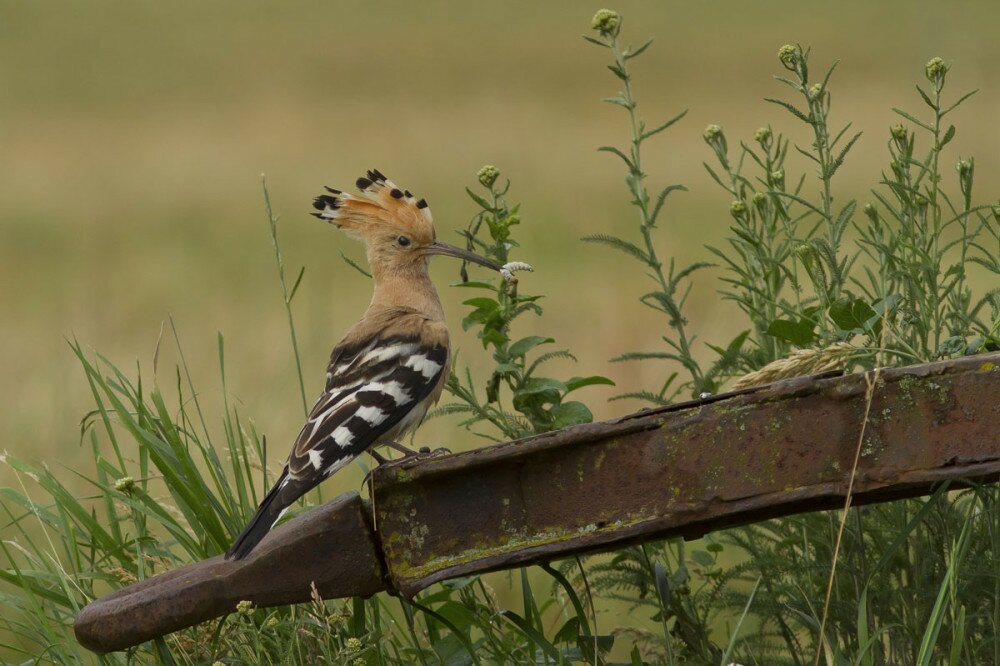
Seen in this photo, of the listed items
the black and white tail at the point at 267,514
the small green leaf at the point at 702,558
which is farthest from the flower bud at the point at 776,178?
the black and white tail at the point at 267,514

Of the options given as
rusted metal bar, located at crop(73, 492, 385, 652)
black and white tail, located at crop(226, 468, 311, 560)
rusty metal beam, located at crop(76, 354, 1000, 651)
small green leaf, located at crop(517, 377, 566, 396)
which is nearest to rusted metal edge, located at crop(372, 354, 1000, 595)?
rusty metal beam, located at crop(76, 354, 1000, 651)

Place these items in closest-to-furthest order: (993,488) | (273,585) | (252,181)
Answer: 1. (273,585)
2. (993,488)
3. (252,181)

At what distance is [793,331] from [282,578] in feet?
3.59

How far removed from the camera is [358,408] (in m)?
3.36

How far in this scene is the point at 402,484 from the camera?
7.95ft

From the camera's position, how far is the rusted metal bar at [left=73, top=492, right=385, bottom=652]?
2510 millimetres

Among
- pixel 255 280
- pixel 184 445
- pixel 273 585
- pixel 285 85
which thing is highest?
pixel 285 85

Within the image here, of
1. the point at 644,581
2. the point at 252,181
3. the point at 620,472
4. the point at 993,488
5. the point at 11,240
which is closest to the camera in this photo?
the point at 620,472

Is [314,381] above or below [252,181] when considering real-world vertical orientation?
below

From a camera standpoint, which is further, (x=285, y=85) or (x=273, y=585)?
(x=285, y=85)

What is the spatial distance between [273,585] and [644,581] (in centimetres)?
94

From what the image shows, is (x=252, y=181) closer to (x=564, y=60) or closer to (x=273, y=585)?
(x=564, y=60)

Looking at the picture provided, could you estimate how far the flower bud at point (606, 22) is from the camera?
3.07m

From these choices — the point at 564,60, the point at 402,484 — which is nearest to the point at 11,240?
the point at 402,484
